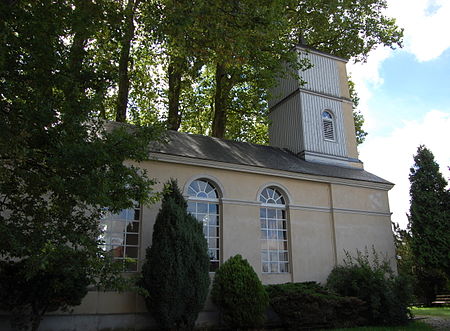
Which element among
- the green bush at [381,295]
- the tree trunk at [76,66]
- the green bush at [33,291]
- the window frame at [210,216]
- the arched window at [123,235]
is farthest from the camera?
the window frame at [210,216]

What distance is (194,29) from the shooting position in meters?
11.6

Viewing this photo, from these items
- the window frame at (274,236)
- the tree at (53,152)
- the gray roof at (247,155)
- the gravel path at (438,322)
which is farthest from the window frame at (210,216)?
the gravel path at (438,322)

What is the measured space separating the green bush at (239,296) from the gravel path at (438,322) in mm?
5214

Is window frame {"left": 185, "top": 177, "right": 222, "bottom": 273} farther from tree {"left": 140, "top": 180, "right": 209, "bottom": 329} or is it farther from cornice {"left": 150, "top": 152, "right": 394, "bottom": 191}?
tree {"left": 140, "top": 180, "right": 209, "bottom": 329}

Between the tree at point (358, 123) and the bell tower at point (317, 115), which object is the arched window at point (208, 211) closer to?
the bell tower at point (317, 115)

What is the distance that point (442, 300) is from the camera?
20.7 metres

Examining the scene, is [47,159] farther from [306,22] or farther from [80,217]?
[306,22]

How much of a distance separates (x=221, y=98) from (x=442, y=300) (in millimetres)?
14911

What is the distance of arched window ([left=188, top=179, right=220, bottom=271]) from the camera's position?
13.0m

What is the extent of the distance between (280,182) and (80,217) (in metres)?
8.72

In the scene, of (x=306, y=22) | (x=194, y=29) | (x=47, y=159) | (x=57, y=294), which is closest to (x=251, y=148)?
(x=194, y=29)

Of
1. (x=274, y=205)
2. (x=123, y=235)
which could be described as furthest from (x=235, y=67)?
(x=123, y=235)

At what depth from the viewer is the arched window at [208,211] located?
13.0m

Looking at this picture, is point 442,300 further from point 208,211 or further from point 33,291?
point 33,291
